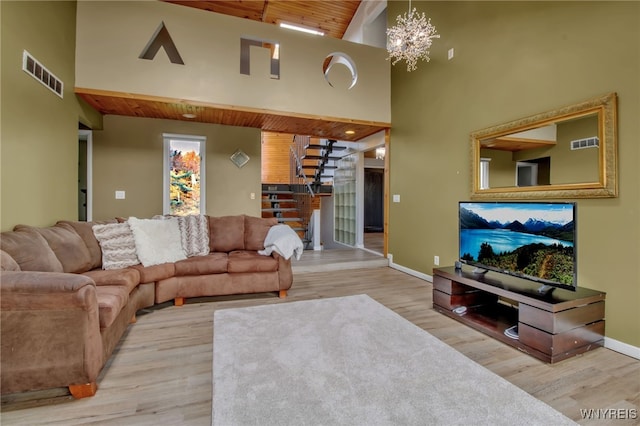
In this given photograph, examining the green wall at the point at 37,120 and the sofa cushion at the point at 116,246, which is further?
the sofa cushion at the point at 116,246

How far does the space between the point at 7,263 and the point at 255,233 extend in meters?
2.44

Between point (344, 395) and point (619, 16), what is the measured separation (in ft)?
11.3

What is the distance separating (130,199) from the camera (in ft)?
16.4

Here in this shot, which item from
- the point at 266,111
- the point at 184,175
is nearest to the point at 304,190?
the point at 184,175

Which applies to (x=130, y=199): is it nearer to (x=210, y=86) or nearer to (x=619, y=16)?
(x=210, y=86)

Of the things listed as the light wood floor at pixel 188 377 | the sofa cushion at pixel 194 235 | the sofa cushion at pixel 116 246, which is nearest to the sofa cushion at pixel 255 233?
the sofa cushion at pixel 194 235

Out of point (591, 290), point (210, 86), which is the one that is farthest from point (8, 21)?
point (591, 290)

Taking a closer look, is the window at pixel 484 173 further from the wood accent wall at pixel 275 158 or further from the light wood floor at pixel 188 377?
the wood accent wall at pixel 275 158

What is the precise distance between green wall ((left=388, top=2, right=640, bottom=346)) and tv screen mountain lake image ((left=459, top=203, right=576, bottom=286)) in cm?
37

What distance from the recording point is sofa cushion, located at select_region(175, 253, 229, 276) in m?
3.32

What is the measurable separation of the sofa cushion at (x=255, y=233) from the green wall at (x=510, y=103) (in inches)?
91.8

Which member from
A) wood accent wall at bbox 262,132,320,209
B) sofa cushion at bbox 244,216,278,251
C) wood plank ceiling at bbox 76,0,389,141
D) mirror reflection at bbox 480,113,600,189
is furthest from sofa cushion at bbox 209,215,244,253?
wood accent wall at bbox 262,132,320,209

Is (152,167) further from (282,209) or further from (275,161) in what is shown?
(275,161)

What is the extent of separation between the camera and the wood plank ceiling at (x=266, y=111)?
13.6 feet
